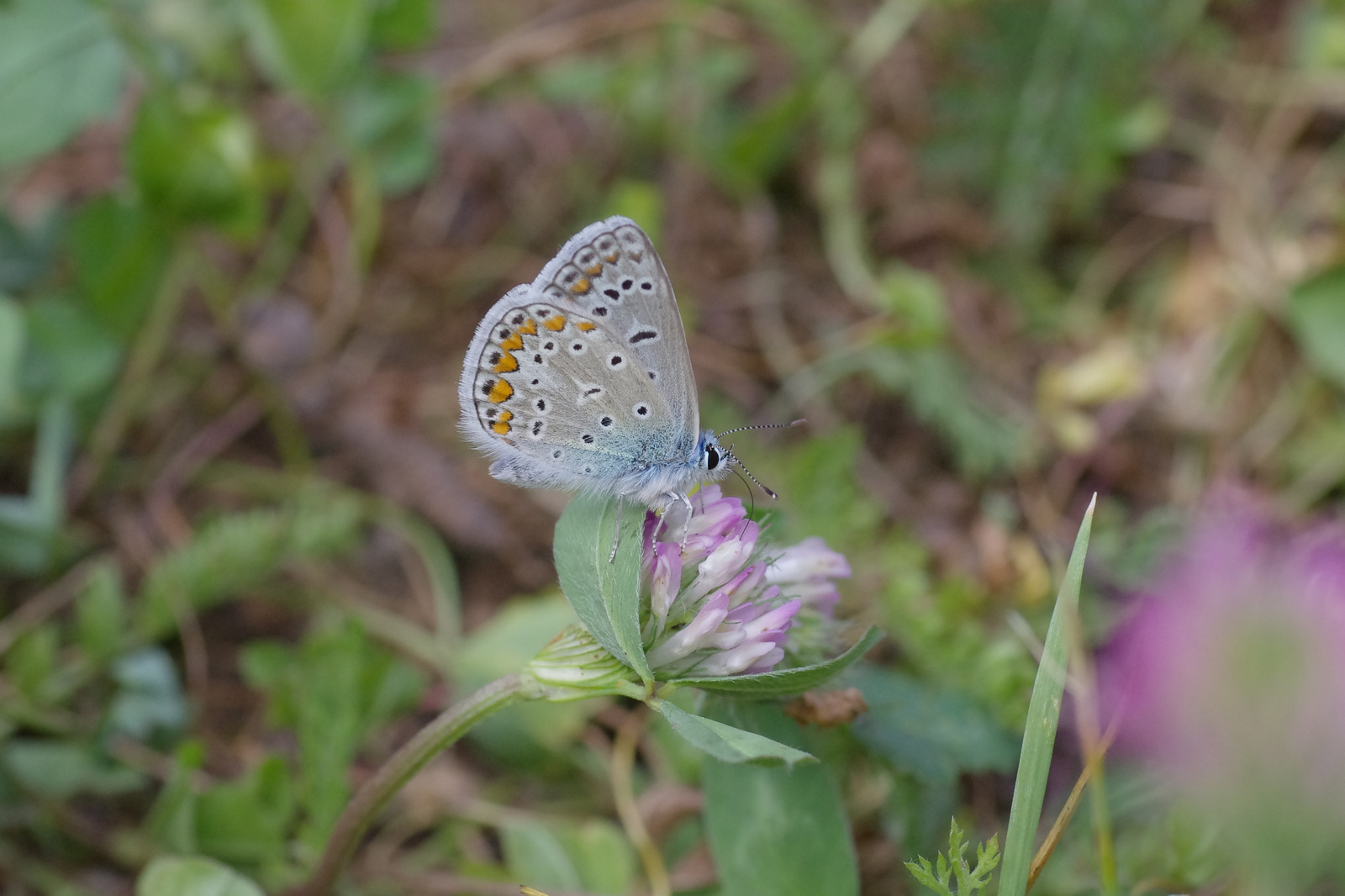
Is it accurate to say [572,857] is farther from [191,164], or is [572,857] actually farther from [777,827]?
[191,164]

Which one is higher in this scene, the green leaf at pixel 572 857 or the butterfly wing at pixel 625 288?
the butterfly wing at pixel 625 288

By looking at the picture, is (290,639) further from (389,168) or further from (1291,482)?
(1291,482)

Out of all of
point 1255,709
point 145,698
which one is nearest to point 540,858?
point 145,698

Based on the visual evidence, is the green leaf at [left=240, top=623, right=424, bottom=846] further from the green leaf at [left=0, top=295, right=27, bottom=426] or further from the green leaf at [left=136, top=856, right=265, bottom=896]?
the green leaf at [left=0, top=295, right=27, bottom=426]

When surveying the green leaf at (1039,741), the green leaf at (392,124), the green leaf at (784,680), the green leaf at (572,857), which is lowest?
the green leaf at (572,857)

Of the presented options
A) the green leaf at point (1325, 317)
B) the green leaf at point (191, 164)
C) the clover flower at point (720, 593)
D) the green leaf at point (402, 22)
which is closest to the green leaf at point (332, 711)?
the clover flower at point (720, 593)

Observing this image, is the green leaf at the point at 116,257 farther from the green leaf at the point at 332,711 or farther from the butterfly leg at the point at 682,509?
the butterfly leg at the point at 682,509
